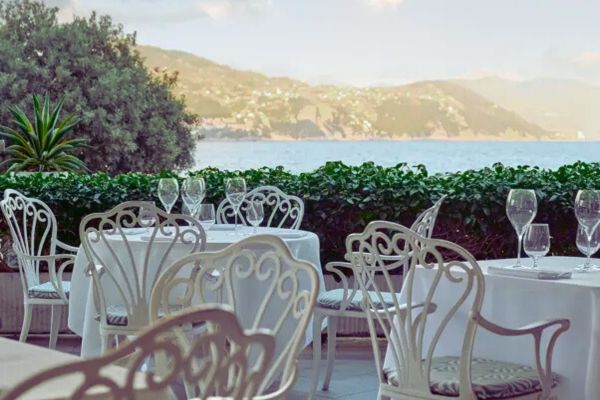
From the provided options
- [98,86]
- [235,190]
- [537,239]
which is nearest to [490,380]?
[537,239]

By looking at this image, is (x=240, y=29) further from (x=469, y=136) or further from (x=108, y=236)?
(x=108, y=236)

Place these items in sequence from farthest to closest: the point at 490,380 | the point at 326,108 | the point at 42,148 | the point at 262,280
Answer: the point at 326,108
the point at 42,148
the point at 490,380
the point at 262,280

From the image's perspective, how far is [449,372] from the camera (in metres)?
3.21

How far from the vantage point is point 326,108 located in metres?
→ 34.4

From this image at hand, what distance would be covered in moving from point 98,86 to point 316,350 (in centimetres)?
1607

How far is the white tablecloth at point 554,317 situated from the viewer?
318 centimetres

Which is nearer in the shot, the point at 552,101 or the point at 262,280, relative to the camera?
the point at 262,280

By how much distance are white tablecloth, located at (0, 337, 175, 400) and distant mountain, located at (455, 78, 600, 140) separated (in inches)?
1374

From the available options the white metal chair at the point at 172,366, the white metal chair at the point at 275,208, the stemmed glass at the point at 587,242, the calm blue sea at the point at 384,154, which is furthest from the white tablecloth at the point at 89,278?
the calm blue sea at the point at 384,154

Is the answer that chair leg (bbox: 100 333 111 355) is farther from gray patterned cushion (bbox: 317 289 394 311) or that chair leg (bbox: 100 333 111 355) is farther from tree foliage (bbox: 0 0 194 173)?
tree foliage (bbox: 0 0 194 173)

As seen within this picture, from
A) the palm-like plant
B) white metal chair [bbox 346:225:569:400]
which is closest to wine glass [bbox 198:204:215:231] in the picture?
white metal chair [bbox 346:225:569:400]

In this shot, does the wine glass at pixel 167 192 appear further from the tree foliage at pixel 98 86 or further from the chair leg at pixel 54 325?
the tree foliage at pixel 98 86

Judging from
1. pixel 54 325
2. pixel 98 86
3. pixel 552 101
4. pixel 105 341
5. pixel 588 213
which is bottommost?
pixel 54 325

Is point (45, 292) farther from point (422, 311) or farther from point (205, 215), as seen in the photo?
point (422, 311)
